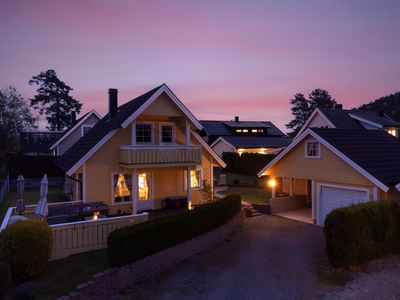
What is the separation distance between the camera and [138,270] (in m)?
9.12

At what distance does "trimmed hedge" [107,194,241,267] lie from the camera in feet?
28.7

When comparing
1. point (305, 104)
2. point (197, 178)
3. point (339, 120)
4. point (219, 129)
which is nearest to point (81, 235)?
point (197, 178)

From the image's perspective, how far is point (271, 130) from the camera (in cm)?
5866

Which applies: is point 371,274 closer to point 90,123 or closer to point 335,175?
point 335,175

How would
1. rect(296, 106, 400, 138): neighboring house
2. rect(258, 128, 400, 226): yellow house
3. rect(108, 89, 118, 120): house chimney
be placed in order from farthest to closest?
1. rect(296, 106, 400, 138): neighboring house
2. rect(108, 89, 118, 120): house chimney
3. rect(258, 128, 400, 226): yellow house

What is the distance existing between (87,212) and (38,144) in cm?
3434

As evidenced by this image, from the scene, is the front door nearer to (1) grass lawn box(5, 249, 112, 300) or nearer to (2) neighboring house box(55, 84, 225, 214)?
(2) neighboring house box(55, 84, 225, 214)

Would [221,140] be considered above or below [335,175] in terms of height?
above

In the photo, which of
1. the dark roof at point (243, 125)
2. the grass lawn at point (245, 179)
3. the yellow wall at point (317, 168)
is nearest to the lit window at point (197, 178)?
the yellow wall at point (317, 168)

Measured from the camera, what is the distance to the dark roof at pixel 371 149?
1335 cm

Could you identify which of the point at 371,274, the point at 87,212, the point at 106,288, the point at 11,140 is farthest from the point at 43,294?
the point at 11,140

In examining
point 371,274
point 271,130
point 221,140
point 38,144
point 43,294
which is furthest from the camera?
point 271,130

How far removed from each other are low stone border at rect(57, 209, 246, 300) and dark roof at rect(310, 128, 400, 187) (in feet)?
25.4

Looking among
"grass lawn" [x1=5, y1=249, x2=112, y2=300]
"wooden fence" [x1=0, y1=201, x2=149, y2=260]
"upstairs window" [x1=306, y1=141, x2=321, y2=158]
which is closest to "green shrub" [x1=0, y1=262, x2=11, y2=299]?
"grass lawn" [x1=5, y1=249, x2=112, y2=300]
